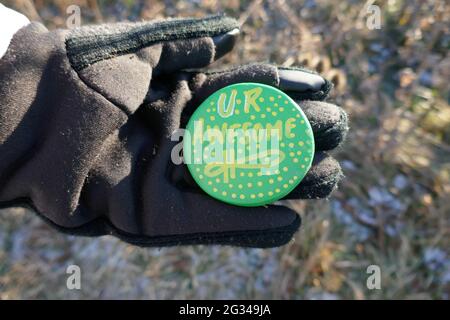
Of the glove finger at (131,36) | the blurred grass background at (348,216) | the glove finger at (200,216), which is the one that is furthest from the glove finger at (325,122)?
the blurred grass background at (348,216)

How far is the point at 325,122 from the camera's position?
3.79ft

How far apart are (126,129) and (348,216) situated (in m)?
1.16

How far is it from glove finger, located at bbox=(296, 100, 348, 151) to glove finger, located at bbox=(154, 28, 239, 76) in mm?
271

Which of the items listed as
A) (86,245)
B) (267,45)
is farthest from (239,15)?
(86,245)

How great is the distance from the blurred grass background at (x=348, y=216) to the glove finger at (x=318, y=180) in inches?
30.3

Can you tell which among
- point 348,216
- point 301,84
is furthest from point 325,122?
point 348,216

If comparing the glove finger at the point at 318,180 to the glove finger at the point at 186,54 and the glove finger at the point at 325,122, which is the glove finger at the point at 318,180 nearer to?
the glove finger at the point at 325,122

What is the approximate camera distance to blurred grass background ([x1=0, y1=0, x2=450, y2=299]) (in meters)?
1.90

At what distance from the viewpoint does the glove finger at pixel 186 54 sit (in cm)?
120

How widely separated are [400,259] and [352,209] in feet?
0.89

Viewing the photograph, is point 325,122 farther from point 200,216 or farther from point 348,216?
point 348,216

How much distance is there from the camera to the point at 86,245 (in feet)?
6.57

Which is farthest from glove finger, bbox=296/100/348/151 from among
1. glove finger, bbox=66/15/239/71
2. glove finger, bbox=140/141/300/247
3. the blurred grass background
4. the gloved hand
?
the blurred grass background

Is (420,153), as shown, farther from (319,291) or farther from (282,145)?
(282,145)
